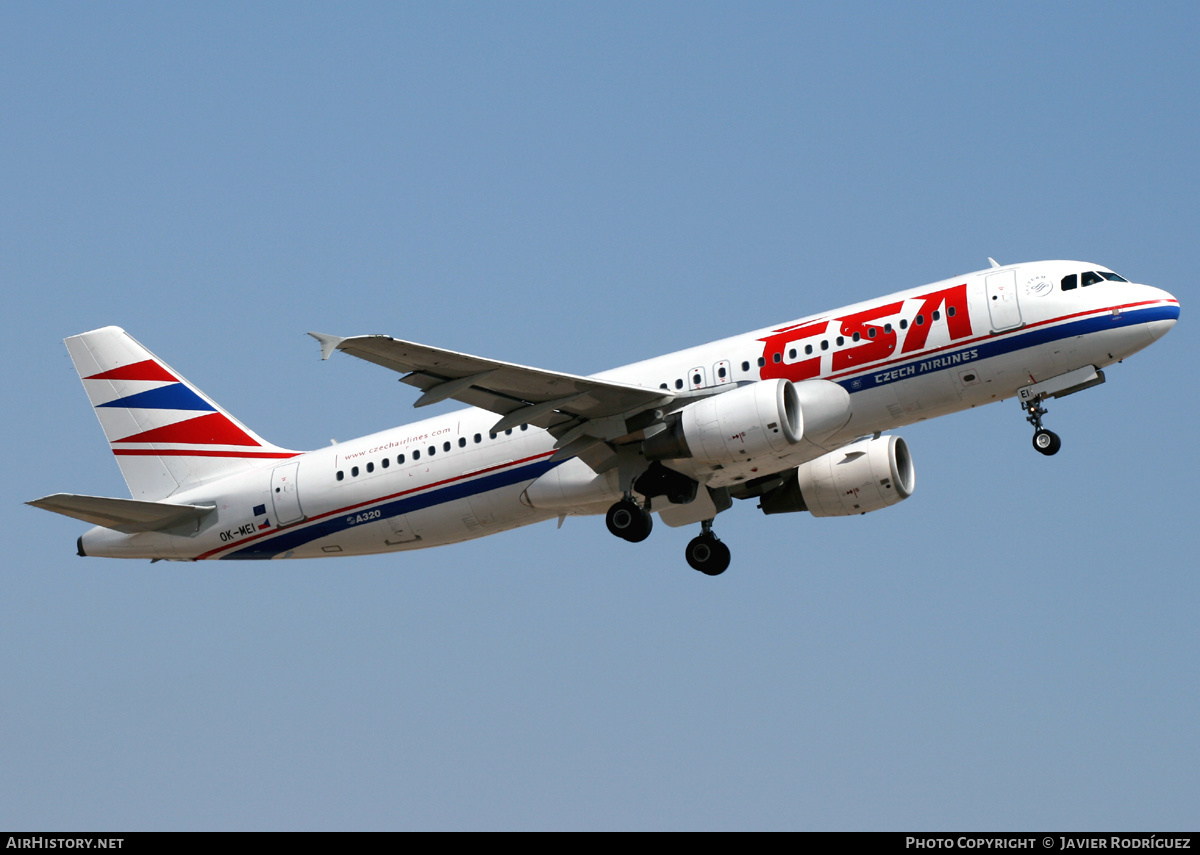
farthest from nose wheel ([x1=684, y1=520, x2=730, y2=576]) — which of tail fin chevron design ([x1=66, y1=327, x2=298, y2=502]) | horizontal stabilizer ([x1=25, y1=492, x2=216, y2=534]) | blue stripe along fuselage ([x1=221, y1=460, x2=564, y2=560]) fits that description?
horizontal stabilizer ([x1=25, y1=492, x2=216, y2=534])

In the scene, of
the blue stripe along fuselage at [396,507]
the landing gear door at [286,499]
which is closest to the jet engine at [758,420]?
the blue stripe along fuselage at [396,507]

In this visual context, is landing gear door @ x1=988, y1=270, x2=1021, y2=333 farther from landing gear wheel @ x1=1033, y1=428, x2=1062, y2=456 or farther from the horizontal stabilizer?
the horizontal stabilizer

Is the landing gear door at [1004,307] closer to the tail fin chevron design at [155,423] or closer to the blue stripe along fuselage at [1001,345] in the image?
the blue stripe along fuselage at [1001,345]

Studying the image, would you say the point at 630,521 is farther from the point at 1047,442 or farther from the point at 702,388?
the point at 1047,442

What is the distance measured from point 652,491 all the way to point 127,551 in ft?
44.0

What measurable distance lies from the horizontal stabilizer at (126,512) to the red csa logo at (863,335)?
1457 centimetres

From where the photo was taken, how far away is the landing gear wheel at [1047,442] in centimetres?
3309

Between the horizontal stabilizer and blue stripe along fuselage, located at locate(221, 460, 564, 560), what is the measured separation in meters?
1.39

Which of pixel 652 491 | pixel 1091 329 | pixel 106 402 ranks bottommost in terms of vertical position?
pixel 652 491

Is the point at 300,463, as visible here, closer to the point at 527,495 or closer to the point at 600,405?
the point at 527,495

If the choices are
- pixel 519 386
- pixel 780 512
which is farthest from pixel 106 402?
pixel 780 512

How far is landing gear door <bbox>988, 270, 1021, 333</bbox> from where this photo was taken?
32.6 m

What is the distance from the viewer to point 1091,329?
106 ft

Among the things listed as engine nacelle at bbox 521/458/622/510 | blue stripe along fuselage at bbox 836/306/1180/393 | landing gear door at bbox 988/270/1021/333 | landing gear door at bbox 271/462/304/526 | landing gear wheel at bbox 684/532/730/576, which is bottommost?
landing gear wheel at bbox 684/532/730/576
